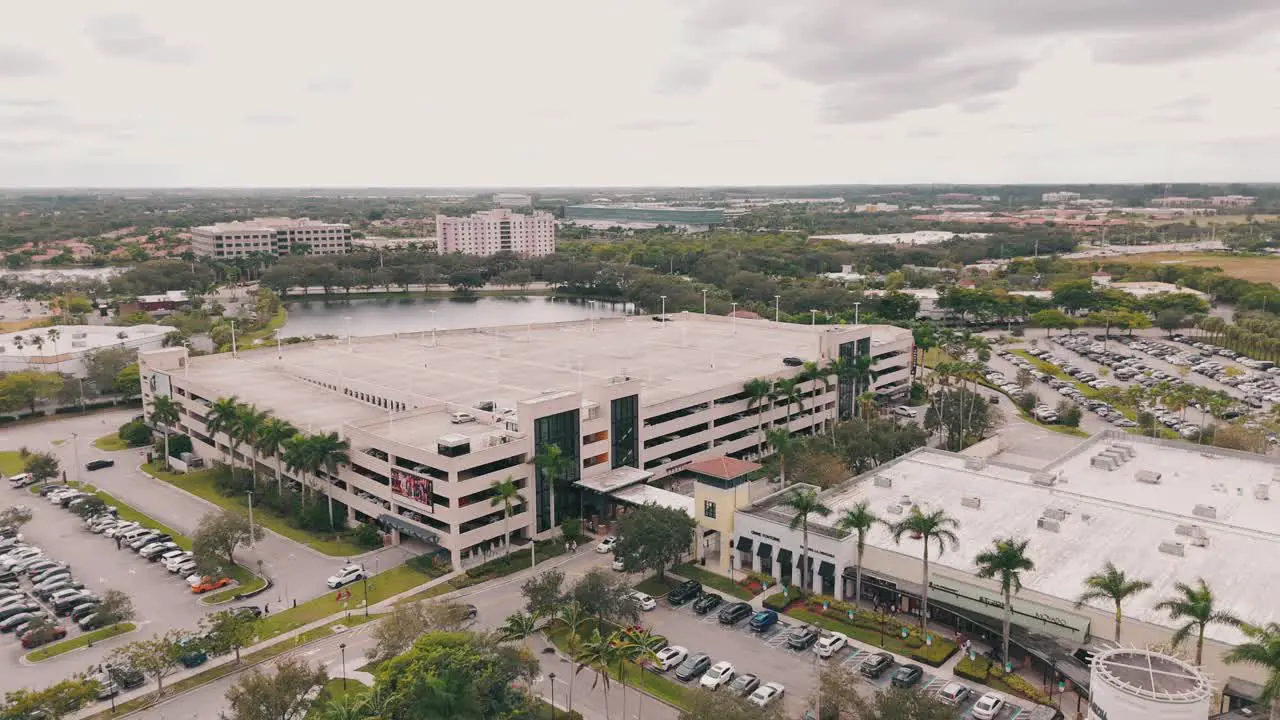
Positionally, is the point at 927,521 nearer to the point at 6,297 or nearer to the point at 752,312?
the point at 752,312

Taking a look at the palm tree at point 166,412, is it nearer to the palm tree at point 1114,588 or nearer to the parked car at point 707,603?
the parked car at point 707,603

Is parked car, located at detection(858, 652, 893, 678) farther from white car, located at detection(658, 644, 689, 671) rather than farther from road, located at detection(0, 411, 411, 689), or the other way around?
road, located at detection(0, 411, 411, 689)

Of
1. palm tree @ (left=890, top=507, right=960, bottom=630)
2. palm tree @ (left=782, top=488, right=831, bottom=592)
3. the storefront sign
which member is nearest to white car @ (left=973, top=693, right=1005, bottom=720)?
the storefront sign

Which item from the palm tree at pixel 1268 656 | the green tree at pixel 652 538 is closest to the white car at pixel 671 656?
the green tree at pixel 652 538

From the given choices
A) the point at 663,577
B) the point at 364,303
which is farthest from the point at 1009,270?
the point at 663,577

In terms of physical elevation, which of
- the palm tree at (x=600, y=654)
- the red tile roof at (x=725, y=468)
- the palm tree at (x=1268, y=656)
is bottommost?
the palm tree at (x=600, y=654)

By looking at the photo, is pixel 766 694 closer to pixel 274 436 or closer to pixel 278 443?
pixel 274 436
